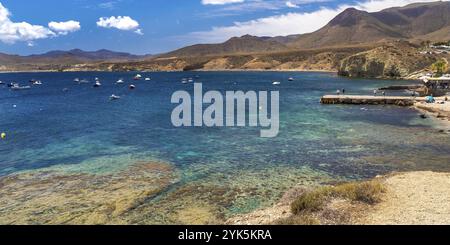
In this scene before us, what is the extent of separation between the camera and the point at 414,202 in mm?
18906

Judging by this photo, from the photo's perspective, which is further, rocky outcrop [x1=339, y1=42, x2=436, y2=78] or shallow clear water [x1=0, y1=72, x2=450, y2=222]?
rocky outcrop [x1=339, y1=42, x2=436, y2=78]

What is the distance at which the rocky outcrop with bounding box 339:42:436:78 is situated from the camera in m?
135

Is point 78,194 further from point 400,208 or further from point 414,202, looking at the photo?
point 414,202

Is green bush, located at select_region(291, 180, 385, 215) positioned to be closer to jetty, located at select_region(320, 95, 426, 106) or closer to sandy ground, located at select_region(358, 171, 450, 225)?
sandy ground, located at select_region(358, 171, 450, 225)

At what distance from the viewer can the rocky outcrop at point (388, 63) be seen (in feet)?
442

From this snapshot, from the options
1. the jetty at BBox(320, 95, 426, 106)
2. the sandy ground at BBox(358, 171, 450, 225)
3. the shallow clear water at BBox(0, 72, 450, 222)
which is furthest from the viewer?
the jetty at BBox(320, 95, 426, 106)

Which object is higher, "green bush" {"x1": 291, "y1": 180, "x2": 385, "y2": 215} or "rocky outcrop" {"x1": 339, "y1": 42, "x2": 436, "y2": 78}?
"rocky outcrop" {"x1": 339, "y1": 42, "x2": 436, "y2": 78}

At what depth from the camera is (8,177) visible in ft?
96.0

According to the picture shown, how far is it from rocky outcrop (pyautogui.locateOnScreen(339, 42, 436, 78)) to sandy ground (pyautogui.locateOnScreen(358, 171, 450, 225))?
12110 cm

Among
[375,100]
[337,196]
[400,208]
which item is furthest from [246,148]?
[375,100]

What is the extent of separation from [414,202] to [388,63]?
131m

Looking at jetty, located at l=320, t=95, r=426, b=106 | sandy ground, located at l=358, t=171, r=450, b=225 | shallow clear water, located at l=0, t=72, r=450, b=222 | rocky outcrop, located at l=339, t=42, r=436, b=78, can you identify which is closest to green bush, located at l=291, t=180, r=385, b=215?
sandy ground, located at l=358, t=171, r=450, b=225
